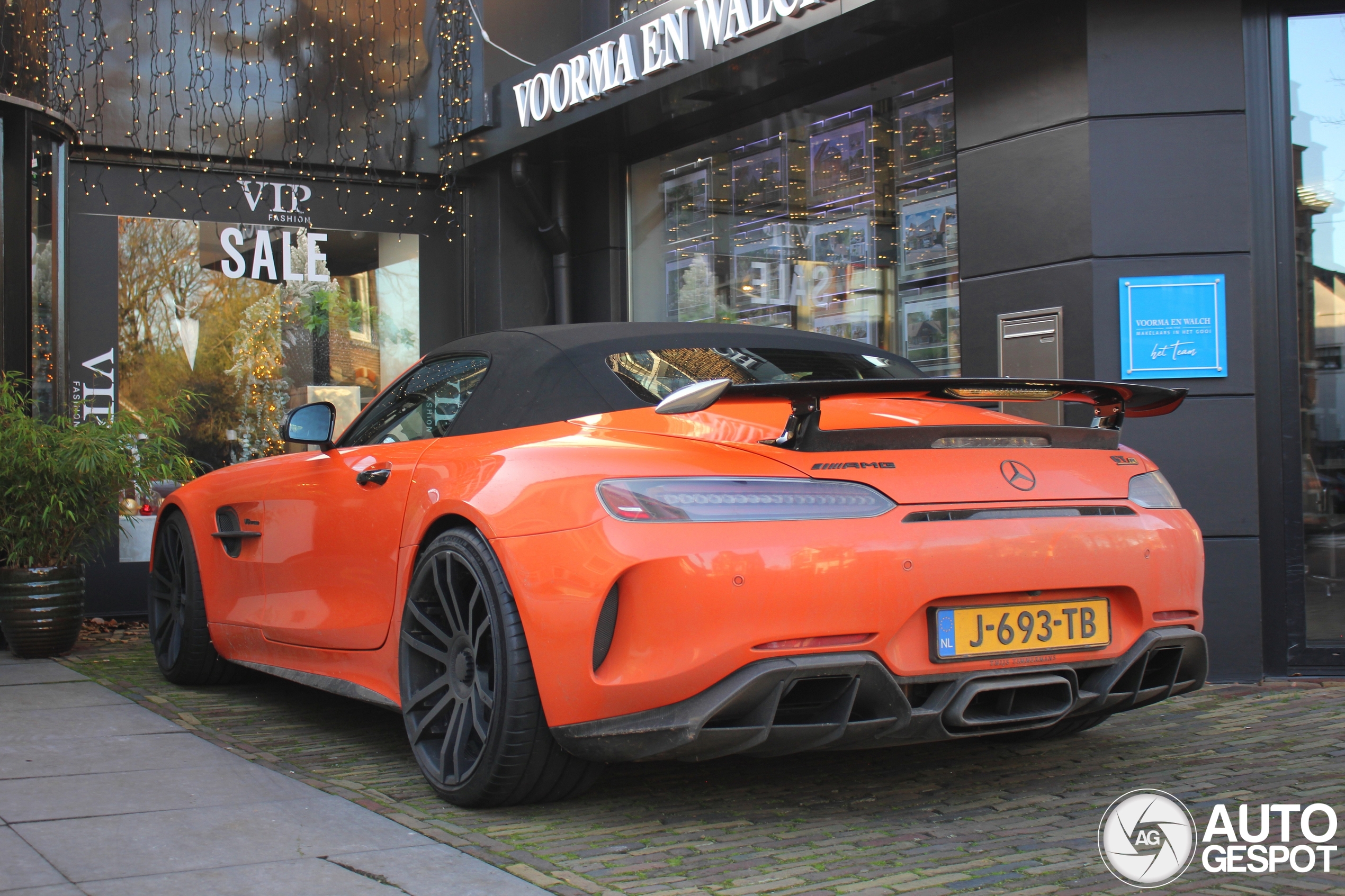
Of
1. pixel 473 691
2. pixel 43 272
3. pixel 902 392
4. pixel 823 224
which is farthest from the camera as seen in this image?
pixel 823 224

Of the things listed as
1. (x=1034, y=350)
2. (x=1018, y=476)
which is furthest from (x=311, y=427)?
(x=1034, y=350)

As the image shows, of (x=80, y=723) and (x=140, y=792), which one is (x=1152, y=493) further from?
(x=80, y=723)

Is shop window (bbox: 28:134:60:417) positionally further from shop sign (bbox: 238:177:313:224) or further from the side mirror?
the side mirror

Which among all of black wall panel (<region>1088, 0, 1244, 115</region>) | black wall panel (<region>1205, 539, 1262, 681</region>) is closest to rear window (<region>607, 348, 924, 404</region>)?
black wall panel (<region>1205, 539, 1262, 681</region>)

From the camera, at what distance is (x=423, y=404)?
425 cm

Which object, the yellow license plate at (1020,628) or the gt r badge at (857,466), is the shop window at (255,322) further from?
the yellow license plate at (1020,628)

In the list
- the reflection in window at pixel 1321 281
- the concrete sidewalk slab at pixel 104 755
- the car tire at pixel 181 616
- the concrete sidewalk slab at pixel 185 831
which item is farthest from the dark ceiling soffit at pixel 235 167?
the reflection in window at pixel 1321 281

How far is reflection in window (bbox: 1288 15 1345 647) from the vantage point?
5828 millimetres

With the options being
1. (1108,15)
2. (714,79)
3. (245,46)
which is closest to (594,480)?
(1108,15)

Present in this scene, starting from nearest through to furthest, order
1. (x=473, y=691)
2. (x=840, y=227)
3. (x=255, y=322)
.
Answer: (x=473, y=691)
(x=840, y=227)
(x=255, y=322)

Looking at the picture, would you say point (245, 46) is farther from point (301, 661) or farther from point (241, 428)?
point (301, 661)

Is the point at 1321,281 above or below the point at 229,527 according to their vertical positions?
above

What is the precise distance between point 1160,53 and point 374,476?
4.18m

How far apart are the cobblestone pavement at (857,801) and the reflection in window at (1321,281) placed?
1.16 m
